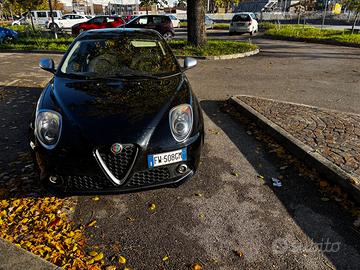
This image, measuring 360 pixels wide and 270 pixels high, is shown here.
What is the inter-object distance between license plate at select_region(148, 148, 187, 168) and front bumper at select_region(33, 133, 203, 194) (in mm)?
36

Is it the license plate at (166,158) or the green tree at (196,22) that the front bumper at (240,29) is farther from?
the license plate at (166,158)

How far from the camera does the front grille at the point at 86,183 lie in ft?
8.45

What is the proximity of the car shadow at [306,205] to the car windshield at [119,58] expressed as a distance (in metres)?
1.58

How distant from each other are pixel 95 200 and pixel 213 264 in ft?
4.73

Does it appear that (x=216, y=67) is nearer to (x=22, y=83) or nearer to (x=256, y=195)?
(x=22, y=83)

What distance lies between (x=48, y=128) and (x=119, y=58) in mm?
1593

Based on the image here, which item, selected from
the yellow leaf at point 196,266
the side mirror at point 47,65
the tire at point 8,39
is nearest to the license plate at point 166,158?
the yellow leaf at point 196,266

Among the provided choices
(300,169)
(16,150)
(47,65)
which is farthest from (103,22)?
(300,169)

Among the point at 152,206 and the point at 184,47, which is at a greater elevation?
the point at 184,47

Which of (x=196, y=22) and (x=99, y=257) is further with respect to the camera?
(x=196, y=22)

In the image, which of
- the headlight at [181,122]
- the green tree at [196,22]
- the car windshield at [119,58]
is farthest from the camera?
the green tree at [196,22]

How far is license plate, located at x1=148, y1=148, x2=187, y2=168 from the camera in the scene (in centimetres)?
261

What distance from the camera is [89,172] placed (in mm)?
2543

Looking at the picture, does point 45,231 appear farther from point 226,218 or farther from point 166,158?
point 226,218
